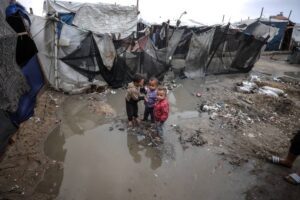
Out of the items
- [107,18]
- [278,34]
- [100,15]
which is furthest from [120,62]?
[278,34]

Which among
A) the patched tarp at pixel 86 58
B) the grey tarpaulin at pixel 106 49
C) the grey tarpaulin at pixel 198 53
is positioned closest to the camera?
the patched tarp at pixel 86 58

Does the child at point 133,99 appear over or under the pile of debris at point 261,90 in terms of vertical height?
over

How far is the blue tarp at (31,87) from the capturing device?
13.2 ft

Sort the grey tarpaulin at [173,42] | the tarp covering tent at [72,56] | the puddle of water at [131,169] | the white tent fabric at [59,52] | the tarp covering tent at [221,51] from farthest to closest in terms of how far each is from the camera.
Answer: the tarp covering tent at [221,51], the grey tarpaulin at [173,42], the tarp covering tent at [72,56], the white tent fabric at [59,52], the puddle of water at [131,169]

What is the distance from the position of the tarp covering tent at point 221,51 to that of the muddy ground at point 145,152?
3011mm

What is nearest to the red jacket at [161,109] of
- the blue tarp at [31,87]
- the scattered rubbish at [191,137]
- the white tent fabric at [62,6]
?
the scattered rubbish at [191,137]

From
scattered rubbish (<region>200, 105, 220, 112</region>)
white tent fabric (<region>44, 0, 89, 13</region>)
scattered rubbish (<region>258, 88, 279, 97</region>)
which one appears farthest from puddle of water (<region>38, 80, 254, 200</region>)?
white tent fabric (<region>44, 0, 89, 13</region>)

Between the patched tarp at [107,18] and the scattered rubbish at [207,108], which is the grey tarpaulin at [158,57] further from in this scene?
the patched tarp at [107,18]

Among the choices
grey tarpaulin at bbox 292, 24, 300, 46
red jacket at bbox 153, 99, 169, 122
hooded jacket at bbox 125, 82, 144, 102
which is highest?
grey tarpaulin at bbox 292, 24, 300, 46

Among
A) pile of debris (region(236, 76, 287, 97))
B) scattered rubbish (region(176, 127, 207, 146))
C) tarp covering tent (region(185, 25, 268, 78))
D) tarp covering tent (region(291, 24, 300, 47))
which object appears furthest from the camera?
tarp covering tent (region(291, 24, 300, 47))

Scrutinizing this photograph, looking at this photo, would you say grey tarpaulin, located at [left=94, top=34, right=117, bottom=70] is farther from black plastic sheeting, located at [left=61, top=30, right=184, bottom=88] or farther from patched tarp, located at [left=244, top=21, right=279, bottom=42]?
patched tarp, located at [left=244, top=21, right=279, bottom=42]

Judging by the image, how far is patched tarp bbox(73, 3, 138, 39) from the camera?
40.4ft

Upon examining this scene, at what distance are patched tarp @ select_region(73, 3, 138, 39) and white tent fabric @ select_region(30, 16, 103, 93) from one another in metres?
5.71

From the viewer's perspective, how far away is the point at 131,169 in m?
3.76
